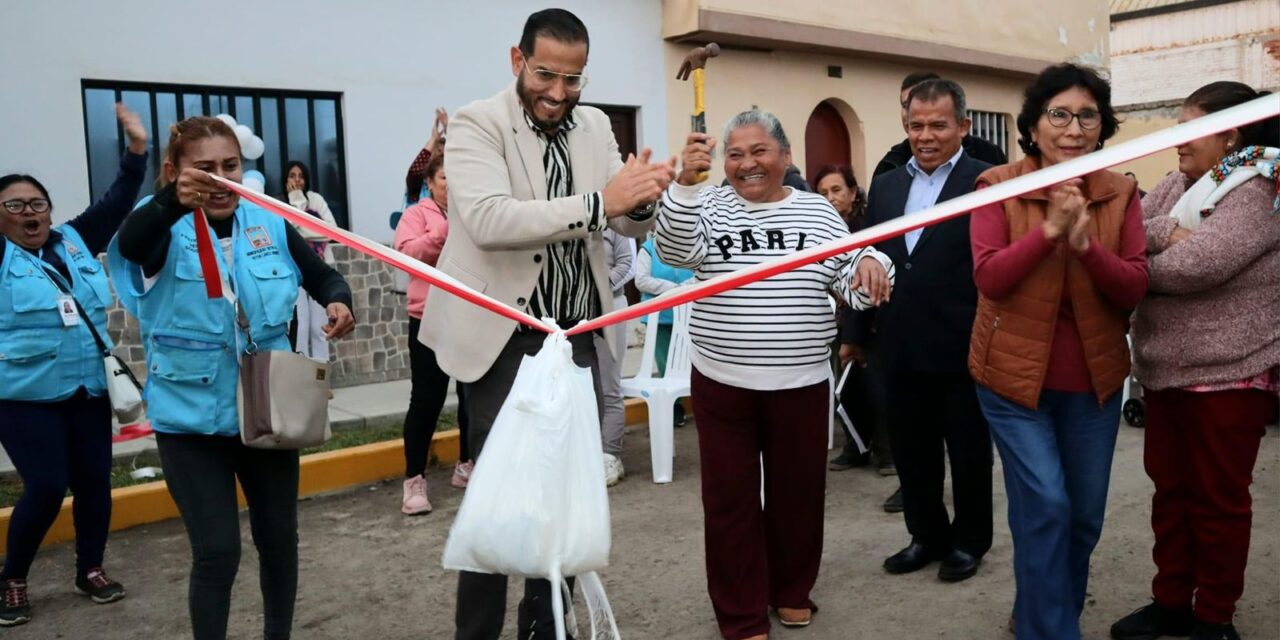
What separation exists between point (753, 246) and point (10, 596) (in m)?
3.49

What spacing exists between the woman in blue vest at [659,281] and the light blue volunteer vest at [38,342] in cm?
326

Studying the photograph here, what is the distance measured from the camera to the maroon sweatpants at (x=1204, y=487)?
362cm

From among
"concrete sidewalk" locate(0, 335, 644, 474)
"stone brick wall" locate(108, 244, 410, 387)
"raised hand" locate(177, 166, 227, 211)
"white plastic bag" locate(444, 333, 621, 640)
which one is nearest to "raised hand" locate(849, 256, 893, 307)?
"white plastic bag" locate(444, 333, 621, 640)

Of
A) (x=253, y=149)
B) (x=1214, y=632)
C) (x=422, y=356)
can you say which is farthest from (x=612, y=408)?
(x=253, y=149)

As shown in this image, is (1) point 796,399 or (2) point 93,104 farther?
(2) point 93,104

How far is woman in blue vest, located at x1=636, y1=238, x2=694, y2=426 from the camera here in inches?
280

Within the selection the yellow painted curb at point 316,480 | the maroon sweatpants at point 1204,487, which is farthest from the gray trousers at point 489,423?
the yellow painted curb at point 316,480

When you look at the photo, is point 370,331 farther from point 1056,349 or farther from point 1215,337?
point 1215,337

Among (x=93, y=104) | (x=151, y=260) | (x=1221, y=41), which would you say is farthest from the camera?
(x=1221, y=41)

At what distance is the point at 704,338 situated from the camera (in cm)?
405

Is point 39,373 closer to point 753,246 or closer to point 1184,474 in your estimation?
point 753,246

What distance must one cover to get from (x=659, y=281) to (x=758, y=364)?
3.22m

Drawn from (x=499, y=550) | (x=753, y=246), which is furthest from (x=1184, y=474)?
(x=499, y=550)

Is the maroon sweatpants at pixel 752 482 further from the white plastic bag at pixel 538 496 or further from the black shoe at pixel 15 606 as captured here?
the black shoe at pixel 15 606
